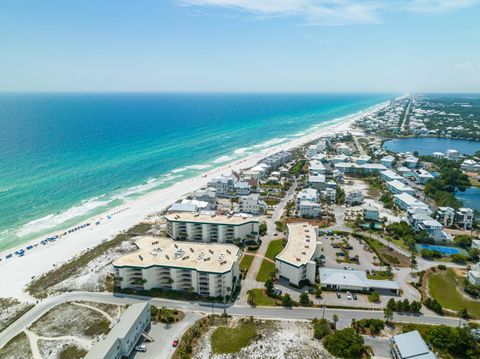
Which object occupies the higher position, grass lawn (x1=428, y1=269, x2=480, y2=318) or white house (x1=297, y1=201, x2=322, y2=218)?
white house (x1=297, y1=201, x2=322, y2=218)

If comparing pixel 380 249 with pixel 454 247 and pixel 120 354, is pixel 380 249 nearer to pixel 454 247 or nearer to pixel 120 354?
pixel 454 247

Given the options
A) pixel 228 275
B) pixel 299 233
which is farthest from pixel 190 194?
pixel 228 275

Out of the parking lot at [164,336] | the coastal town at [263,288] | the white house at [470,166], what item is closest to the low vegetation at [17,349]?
the coastal town at [263,288]

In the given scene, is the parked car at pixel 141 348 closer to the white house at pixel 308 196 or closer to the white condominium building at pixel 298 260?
the white condominium building at pixel 298 260

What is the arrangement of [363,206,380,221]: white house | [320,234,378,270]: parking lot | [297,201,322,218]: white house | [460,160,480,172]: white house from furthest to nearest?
[460,160,480,172]: white house → [297,201,322,218]: white house → [363,206,380,221]: white house → [320,234,378,270]: parking lot

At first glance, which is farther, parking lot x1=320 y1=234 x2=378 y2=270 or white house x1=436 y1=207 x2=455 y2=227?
white house x1=436 y1=207 x2=455 y2=227

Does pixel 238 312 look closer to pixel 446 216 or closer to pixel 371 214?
pixel 371 214

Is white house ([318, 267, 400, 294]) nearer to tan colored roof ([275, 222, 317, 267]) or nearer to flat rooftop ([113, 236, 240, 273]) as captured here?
tan colored roof ([275, 222, 317, 267])

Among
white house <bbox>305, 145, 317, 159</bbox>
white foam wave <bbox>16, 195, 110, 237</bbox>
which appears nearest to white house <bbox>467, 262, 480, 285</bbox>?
white foam wave <bbox>16, 195, 110, 237</bbox>

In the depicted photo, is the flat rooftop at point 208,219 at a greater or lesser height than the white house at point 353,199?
greater
